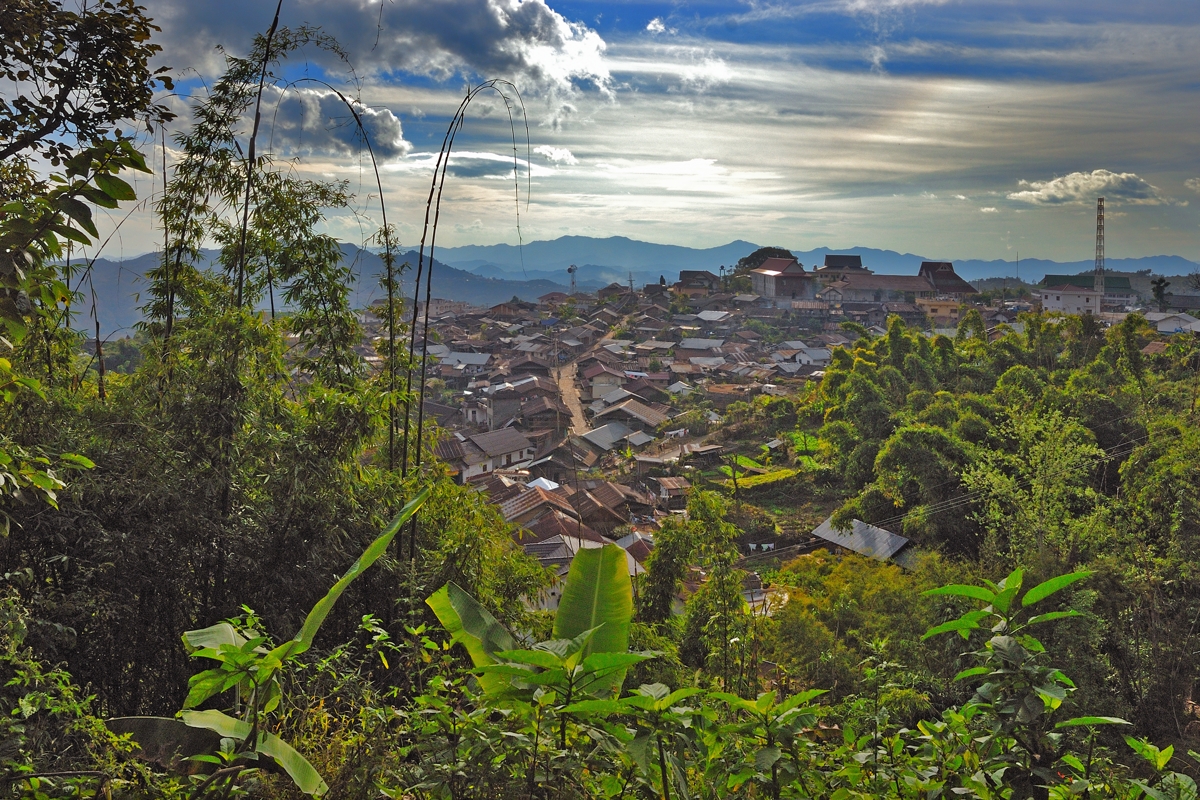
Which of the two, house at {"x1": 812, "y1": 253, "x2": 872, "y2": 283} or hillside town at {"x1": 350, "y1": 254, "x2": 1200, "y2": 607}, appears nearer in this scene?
hillside town at {"x1": 350, "y1": 254, "x2": 1200, "y2": 607}

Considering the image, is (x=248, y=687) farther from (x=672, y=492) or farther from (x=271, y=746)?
(x=672, y=492)

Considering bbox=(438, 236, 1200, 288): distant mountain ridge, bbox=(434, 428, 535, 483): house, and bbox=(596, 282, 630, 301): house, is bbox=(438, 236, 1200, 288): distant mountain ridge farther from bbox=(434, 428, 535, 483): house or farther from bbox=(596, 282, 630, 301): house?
bbox=(434, 428, 535, 483): house

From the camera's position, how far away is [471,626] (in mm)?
1128

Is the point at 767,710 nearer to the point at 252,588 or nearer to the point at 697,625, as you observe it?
the point at 252,588

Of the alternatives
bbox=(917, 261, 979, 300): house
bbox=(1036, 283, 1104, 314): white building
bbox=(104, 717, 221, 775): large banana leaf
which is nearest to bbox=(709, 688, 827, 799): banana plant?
bbox=(104, 717, 221, 775): large banana leaf

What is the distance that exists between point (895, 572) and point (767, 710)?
22.3ft

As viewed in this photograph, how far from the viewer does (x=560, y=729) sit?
3.09 ft

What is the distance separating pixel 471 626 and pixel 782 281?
4011 cm

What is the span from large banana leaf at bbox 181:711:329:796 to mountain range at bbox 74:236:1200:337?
1698mm

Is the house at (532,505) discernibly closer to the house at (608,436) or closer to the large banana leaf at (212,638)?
the house at (608,436)

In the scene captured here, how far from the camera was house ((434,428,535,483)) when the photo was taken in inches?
560

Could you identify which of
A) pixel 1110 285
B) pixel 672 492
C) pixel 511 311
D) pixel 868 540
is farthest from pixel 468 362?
pixel 1110 285

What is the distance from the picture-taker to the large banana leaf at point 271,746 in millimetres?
826

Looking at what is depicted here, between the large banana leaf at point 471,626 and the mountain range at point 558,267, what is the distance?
164 centimetres
